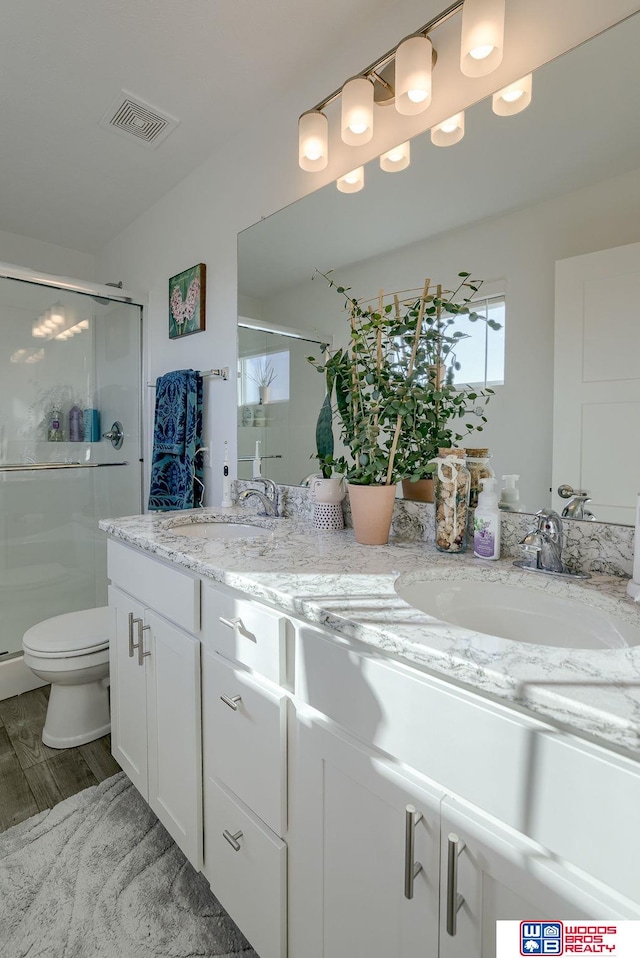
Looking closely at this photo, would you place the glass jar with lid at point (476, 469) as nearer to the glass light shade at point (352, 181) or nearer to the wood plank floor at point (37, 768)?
the glass light shade at point (352, 181)

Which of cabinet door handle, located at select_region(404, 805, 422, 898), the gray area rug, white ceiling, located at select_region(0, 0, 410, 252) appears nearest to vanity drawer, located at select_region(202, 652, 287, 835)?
cabinet door handle, located at select_region(404, 805, 422, 898)

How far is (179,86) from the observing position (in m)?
1.67

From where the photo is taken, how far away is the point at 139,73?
162 cm

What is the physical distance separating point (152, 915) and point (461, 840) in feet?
3.28

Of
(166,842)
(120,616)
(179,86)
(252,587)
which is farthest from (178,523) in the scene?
(179,86)

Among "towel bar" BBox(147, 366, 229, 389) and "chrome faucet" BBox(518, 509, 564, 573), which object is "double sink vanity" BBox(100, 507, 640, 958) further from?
"towel bar" BBox(147, 366, 229, 389)

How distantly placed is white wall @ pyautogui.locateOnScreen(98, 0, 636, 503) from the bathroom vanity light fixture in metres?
0.05

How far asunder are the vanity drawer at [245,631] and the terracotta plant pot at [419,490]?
0.59 metres

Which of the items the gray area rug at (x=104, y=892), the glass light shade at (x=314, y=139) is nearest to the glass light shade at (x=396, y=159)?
the glass light shade at (x=314, y=139)

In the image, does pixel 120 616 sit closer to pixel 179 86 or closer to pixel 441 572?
pixel 441 572

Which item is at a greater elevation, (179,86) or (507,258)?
(179,86)

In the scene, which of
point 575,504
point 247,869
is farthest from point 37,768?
point 575,504

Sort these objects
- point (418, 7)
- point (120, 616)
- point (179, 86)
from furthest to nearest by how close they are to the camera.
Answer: point (179, 86) → point (120, 616) → point (418, 7)

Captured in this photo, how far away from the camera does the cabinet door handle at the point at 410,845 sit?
64cm
